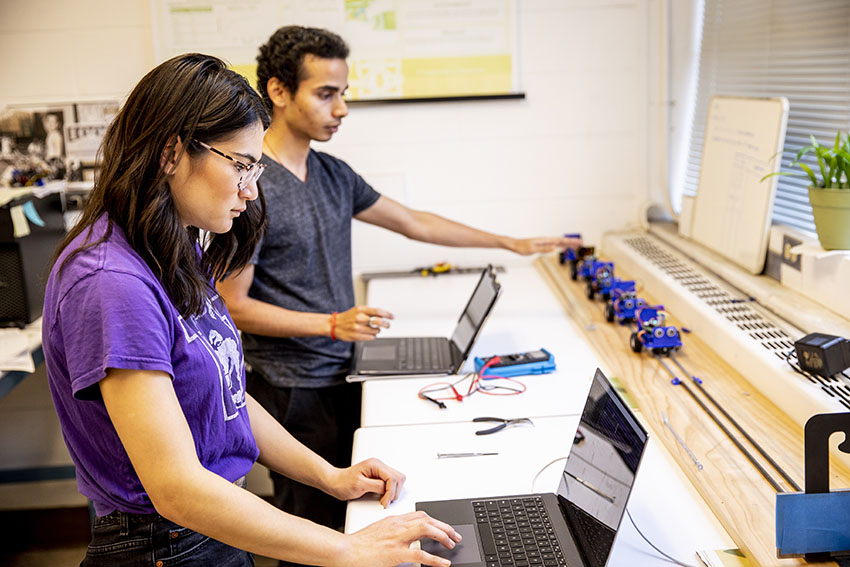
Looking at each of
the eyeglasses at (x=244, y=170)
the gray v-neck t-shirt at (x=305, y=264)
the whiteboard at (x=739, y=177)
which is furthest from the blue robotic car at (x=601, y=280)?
the eyeglasses at (x=244, y=170)

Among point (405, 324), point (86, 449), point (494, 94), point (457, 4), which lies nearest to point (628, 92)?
point (494, 94)

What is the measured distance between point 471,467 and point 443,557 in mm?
315

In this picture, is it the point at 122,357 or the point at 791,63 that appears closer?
the point at 122,357

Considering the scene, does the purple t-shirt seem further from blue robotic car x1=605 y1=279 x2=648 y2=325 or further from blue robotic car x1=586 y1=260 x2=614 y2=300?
blue robotic car x1=586 y1=260 x2=614 y2=300

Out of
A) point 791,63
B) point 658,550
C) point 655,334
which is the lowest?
point 658,550

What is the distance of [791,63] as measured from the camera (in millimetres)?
2379

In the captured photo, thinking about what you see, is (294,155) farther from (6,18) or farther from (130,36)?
(6,18)

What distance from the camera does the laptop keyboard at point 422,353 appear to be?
207cm

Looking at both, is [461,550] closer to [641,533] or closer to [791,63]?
[641,533]

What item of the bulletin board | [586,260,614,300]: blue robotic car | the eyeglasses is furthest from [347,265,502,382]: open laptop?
the bulletin board

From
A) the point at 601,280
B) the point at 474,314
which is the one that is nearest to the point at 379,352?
the point at 474,314

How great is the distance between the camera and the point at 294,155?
209 centimetres

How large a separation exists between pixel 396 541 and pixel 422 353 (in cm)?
99

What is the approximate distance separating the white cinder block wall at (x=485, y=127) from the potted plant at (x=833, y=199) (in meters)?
1.20
